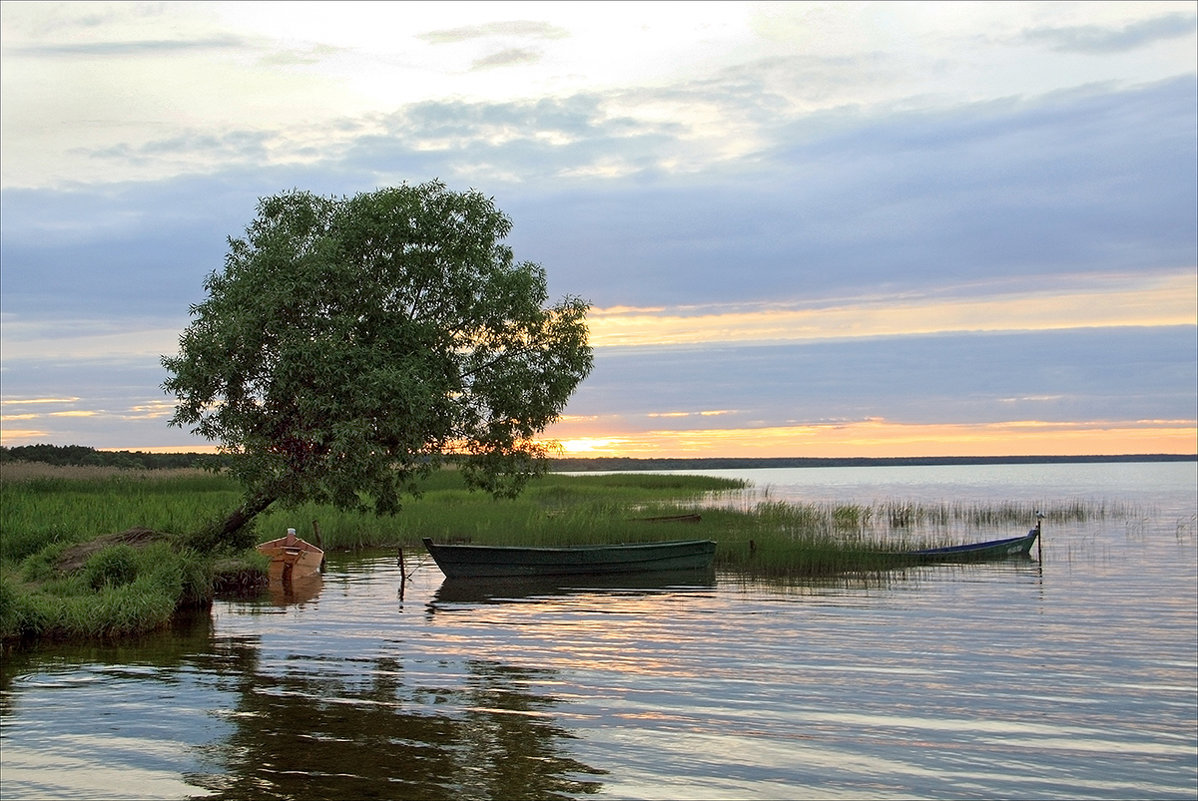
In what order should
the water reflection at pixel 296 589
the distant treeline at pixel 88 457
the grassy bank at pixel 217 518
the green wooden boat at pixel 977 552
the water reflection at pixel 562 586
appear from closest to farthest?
the grassy bank at pixel 217 518
the water reflection at pixel 296 589
the water reflection at pixel 562 586
the green wooden boat at pixel 977 552
the distant treeline at pixel 88 457

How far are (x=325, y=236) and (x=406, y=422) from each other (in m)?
Result: 4.87

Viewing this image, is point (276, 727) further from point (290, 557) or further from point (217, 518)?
point (290, 557)

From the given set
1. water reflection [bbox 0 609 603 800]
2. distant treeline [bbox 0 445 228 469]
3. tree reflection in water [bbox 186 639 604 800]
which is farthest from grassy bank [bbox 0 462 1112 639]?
distant treeline [bbox 0 445 228 469]

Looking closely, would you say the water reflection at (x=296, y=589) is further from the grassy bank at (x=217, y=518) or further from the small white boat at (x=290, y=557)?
the grassy bank at (x=217, y=518)

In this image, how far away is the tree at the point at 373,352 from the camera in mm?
21859

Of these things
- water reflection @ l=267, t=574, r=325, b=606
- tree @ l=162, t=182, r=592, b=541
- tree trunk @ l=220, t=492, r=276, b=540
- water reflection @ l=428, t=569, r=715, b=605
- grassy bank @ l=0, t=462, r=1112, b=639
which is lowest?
water reflection @ l=428, t=569, r=715, b=605

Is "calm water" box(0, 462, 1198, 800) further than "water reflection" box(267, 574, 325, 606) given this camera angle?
No

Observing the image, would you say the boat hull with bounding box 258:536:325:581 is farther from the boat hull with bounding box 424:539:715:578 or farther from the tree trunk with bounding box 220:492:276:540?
the boat hull with bounding box 424:539:715:578

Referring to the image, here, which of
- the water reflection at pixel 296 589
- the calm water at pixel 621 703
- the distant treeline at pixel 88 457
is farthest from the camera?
the distant treeline at pixel 88 457

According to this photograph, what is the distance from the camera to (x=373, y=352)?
22328 millimetres

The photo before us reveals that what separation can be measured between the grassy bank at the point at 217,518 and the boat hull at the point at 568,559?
5.74 feet

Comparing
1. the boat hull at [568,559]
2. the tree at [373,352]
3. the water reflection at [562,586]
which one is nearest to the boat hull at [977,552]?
the boat hull at [568,559]

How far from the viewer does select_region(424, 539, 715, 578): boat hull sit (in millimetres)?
31359

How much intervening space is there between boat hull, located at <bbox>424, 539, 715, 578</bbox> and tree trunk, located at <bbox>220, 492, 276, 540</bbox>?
584 cm
